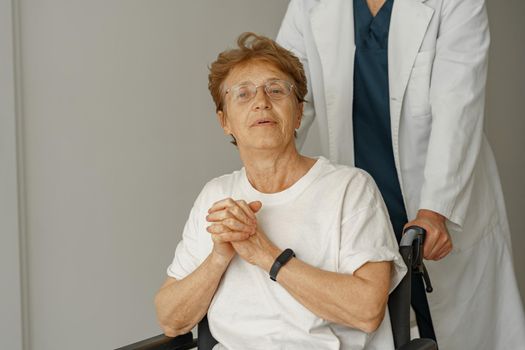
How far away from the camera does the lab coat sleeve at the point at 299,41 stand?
223 cm

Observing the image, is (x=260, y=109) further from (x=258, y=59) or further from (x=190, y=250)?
(x=190, y=250)

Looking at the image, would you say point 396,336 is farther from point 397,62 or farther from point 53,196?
point 53,196

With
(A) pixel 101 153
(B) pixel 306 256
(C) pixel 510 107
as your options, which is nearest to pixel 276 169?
(B) pixel 306 256

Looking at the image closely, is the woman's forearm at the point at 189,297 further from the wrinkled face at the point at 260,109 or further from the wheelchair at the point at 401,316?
the wrinkled face at the point at 260,109

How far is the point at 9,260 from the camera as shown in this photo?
2.43 m

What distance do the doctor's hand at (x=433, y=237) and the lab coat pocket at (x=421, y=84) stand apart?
31cm

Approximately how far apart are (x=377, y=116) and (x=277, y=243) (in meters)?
0.62

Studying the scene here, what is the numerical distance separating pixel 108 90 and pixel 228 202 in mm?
1275

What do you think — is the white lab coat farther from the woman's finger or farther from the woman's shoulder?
the woman's finger

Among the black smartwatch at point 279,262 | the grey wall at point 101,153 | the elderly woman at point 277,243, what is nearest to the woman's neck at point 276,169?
the elderly woman at point 277,243

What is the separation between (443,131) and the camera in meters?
1.92

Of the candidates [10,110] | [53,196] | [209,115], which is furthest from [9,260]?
[209,115]

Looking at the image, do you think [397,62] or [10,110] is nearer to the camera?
[397,62]

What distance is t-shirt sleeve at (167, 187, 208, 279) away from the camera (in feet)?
5.79
